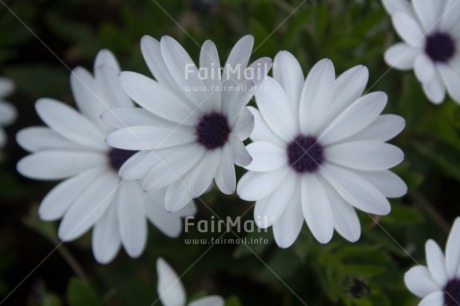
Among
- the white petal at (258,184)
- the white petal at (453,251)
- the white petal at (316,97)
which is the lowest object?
the white petal at (453,251)

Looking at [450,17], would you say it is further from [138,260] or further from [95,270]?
[95,270]

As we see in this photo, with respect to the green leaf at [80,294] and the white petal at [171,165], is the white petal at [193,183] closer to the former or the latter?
the white petal at [171,165]

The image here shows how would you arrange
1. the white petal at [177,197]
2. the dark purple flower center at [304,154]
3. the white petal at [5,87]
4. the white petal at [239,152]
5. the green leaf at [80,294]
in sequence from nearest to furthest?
1. the white petal at [239,152]
2. the white petal at [177,197]
3. the dark purple flower center at [304,154]
4. the green leaf at [80,294]
5. the white petal at [5,87]

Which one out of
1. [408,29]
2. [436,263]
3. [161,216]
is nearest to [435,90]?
[408,29]

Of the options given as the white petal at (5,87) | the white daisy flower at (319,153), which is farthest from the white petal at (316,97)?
the white petal at (5,87)

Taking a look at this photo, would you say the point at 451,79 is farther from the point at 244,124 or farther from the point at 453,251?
the point at 244,124

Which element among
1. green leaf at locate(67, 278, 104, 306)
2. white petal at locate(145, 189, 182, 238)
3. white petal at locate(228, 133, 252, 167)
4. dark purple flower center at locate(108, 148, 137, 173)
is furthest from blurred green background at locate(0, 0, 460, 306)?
white petal at locate(228, 133, 252, 167)
